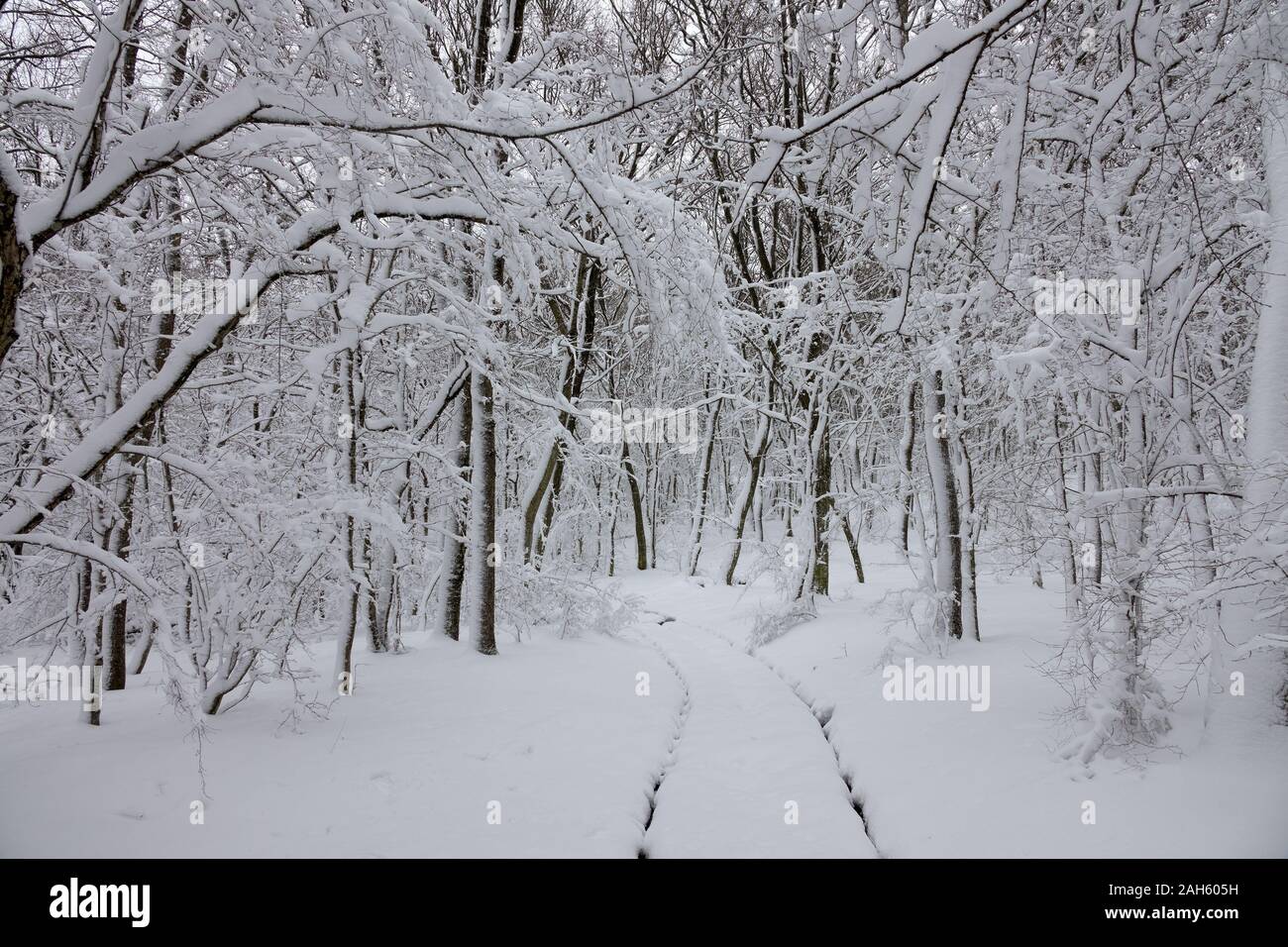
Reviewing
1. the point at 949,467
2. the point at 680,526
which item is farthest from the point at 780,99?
the point at 680,526

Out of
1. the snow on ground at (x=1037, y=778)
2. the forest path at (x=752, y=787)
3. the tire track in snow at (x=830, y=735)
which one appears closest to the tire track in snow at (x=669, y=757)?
the forest path at (x=752, y=787)

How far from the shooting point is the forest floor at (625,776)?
13.4ft

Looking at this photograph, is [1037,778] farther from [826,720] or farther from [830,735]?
[826,720]

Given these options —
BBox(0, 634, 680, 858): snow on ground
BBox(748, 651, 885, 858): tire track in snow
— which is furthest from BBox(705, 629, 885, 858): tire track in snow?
BBox(0, 634, 680, 858): snow on ground

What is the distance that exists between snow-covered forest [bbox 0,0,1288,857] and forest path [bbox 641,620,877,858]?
49 millimetres

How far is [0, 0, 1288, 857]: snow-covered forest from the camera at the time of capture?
3.47 m

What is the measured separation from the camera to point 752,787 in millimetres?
5578

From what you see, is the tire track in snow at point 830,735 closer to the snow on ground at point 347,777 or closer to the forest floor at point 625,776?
the forest floor at point 625,776

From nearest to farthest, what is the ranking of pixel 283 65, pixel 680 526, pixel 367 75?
pixel 367 75 → pixel 283 65 → pixel 680 526

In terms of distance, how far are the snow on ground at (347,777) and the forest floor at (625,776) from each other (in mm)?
18

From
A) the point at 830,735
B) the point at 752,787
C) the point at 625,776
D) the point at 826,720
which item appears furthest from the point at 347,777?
the point at 826,720

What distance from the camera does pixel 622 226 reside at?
4375 millimetres
